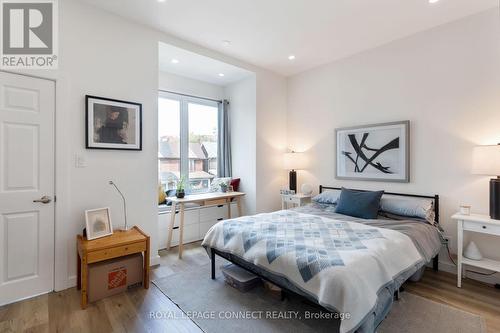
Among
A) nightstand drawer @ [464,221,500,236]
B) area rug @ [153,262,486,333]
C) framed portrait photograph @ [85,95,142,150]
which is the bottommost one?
area rug @ [153,262,486,333]

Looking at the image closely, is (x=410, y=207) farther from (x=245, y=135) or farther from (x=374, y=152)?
(x=245, y=135)

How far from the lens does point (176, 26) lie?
3.06m

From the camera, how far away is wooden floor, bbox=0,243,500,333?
1.94 metres

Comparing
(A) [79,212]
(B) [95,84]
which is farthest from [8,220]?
(B) [95,84]

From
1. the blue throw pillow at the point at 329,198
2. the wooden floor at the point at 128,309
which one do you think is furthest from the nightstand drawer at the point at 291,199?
the wooden floor at the point at 128,309

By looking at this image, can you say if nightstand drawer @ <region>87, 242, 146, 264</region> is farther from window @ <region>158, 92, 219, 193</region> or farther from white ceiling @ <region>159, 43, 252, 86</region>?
white ceiling @ <region>159, 43, 252, 86</region>

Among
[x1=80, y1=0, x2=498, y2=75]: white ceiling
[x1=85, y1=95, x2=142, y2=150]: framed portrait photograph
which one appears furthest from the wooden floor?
[x1=80, y1=0, x2=498, y2=75]: white ceiling

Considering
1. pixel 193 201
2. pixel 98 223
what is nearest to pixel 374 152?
pixel 193 201

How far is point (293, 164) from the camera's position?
4465mm

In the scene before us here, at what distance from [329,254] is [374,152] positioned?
7.41ft

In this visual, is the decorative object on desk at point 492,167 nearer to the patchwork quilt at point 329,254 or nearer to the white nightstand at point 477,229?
the white nightstand at point 477,229

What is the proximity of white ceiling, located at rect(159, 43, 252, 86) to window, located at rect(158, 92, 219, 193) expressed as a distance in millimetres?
417

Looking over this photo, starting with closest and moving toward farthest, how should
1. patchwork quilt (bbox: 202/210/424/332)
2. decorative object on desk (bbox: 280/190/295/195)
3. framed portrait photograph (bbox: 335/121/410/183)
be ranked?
patchwork quilt (bbox: 202/210/424/332), framed portrait photograph (bbox: 335/121/410/183), decorative object on desk (bbox: 280/190/295/195)

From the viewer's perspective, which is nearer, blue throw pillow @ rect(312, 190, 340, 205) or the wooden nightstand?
the wooden nightstand
